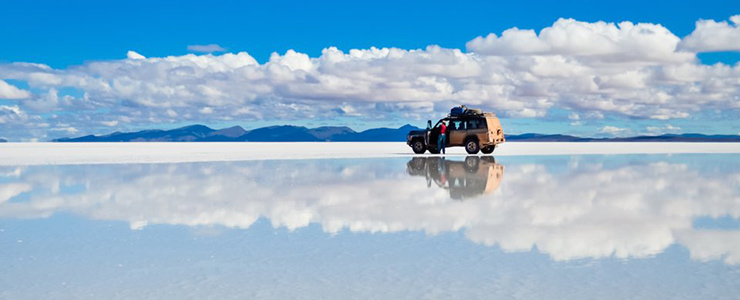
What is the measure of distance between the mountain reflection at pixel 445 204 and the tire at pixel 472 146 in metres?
13.3

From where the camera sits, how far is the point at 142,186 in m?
13.9

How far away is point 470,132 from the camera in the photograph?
3117cm

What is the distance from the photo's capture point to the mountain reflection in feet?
24.3


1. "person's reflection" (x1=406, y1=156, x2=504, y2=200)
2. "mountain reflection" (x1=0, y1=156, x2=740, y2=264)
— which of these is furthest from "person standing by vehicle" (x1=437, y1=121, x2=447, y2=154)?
"mountain reflection" (x1=0, y1=156, x2=740, y2=264)

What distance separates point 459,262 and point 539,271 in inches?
28.6

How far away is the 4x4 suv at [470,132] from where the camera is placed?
3092 centimetres

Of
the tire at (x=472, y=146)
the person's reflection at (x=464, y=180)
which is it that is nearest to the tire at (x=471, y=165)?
the person's reflection at (x=464, y=180)

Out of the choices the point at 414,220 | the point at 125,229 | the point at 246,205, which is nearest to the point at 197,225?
the point at 125,229

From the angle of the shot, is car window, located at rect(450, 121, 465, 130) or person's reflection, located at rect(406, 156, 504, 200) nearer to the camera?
person's reflection, located at rect(406, 156, 504, 200)

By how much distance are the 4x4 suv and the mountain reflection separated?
13.4 metres

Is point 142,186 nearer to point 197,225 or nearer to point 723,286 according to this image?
point 197,225

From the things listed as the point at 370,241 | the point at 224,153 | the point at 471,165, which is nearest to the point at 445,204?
the point at 370,241

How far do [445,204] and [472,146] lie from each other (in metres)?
20.8

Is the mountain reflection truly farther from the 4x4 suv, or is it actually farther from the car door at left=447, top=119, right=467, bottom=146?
the car door at left=447, top=119, right=467, bottom=146
